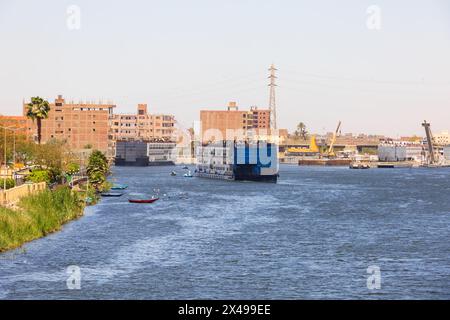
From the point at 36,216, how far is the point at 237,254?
21422 millimetres

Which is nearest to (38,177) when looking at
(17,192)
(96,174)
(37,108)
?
(17,192)

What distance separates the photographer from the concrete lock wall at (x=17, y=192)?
233 ft

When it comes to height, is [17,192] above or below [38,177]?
→ below

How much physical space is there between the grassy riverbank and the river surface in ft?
4.18

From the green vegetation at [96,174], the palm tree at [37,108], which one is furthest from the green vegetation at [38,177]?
the palm tree at [37,108]

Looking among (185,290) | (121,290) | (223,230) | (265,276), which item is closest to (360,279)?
(265,276)

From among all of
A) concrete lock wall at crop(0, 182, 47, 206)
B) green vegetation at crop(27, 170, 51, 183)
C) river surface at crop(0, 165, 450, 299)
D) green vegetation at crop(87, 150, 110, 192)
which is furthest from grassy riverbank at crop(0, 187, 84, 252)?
green vegetation at crop(87, 150, 110, 192)

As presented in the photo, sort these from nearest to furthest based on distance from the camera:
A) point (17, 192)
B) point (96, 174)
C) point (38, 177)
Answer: point (17, 192) < point (38, 177) < point (96, 174)

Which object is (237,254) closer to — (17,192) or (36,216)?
(36,216)

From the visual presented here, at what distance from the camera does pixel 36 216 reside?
244 ft

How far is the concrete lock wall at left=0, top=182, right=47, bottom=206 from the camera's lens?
71.0 metres

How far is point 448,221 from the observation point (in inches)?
3787

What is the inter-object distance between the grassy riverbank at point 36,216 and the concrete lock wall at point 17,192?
2.90ft
